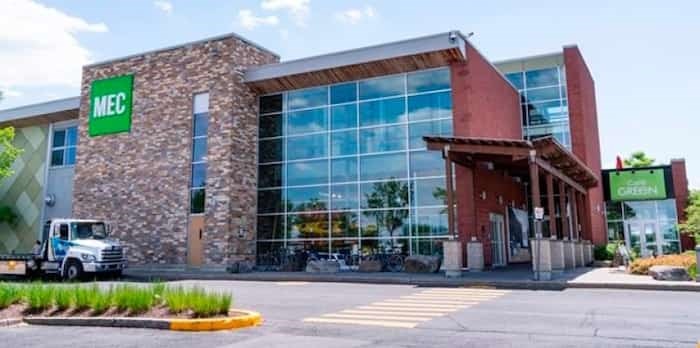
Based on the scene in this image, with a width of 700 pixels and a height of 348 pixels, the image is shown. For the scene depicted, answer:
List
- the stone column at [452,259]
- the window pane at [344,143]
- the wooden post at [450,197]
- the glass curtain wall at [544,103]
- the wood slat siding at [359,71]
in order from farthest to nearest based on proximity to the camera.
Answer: the glass curtain wall at [544,103]
the window pane at [344,143]
the wood slat siding at [359,71]
the wooden post at [450,197]
the stone column at [452,259]

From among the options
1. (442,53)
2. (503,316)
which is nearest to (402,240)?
(442,53)

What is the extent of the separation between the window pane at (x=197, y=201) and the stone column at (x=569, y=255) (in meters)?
16.2

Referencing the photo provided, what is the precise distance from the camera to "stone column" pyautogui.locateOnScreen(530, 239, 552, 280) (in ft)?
58.0

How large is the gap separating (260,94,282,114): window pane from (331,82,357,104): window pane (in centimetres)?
302

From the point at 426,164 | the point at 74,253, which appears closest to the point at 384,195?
the point at 426,164

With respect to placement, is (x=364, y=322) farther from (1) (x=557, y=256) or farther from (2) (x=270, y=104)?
(2) (x=270, y=104)

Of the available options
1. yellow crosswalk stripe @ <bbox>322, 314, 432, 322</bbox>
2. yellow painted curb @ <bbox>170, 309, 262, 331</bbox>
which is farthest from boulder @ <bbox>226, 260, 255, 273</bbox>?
yellow painted curb @ <bbox>170, 309, 262, 331</bbox>

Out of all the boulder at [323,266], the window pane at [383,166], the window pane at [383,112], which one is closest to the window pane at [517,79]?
the window pane at [383,112]

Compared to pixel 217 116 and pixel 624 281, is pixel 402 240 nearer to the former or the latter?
pixel 624 281

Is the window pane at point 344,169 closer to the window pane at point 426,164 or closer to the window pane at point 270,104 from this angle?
the window pane at point 426,164

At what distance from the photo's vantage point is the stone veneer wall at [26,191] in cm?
3325

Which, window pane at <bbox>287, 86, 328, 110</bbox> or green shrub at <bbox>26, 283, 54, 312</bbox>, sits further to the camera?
window pane at <bbox>287, 86, 328, 110</bbox>

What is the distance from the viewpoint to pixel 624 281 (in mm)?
16859

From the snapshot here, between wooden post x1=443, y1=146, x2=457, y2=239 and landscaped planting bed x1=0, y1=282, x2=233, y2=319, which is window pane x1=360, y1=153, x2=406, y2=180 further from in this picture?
landscaped planting bed x1=0, y1=282, x2=233, y2=319
